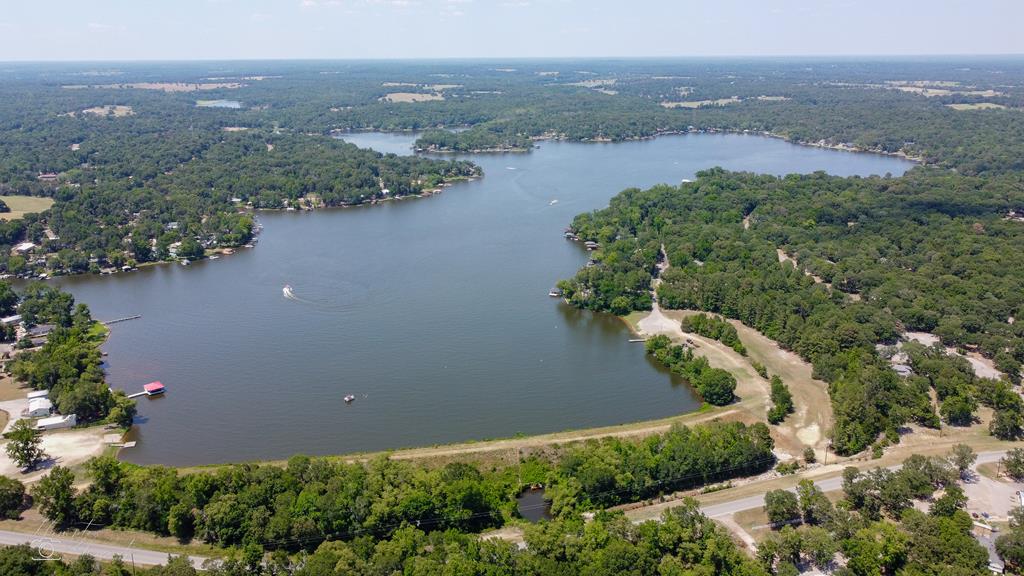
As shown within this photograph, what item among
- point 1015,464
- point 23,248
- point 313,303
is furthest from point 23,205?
point 1015,464

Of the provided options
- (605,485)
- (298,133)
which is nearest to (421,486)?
(605,485)

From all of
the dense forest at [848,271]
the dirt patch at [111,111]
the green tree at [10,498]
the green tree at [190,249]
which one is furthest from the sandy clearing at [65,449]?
the dirt patch at [111,111]

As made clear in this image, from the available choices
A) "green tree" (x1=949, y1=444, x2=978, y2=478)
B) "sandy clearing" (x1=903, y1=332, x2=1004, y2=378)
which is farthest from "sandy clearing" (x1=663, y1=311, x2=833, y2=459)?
"sandy clearing" (x1=903, y1=332, x2=1004, y2=378)

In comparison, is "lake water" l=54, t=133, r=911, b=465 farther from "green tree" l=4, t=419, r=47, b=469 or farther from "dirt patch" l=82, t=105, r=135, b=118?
"dirt patch" l=82, t=105, r=135, b=118

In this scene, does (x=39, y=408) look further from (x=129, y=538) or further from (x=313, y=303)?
(x=313, y=303)

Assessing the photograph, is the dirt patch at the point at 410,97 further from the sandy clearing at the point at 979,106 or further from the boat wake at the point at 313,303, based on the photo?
the boat wake at the point at 313,303

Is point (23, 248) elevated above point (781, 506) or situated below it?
above

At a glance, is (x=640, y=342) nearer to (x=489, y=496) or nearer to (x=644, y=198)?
(x=489, y=496)
